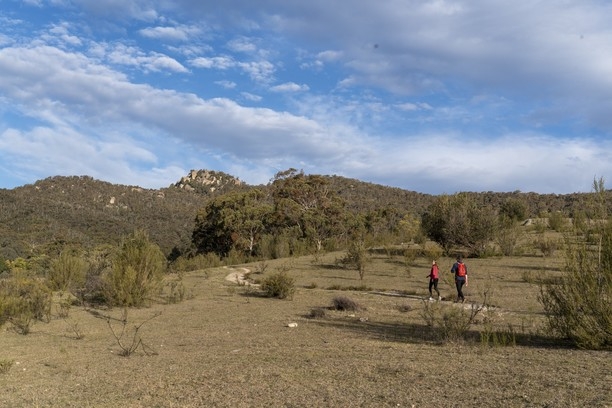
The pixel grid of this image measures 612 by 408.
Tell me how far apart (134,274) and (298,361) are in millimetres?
12147

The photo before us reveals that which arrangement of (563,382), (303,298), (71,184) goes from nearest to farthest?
(563,382), (303,298), (71,184)

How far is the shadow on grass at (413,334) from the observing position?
11.1 m

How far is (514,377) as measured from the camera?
25.8 feet

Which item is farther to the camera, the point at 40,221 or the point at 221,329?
the point at 40,221

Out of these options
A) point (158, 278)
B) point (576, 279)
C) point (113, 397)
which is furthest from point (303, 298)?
point (113, 397)

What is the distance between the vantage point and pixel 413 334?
12.9 metres

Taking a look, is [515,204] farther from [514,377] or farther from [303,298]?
[514,377]

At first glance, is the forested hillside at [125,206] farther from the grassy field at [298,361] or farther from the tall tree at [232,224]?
the grassy field at [298,361]

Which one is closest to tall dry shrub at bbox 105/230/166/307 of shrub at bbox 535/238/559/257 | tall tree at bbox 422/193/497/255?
tall tree at bbox 422/193/497/255

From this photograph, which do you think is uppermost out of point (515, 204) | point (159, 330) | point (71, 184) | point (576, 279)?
point (71, 184)

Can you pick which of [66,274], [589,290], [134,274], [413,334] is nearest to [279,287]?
[134,274]

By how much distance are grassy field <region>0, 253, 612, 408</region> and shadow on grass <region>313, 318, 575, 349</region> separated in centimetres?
4

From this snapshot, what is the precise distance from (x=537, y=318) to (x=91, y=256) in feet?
79.8

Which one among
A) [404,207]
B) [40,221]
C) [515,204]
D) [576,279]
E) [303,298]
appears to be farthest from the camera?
[404,207]
